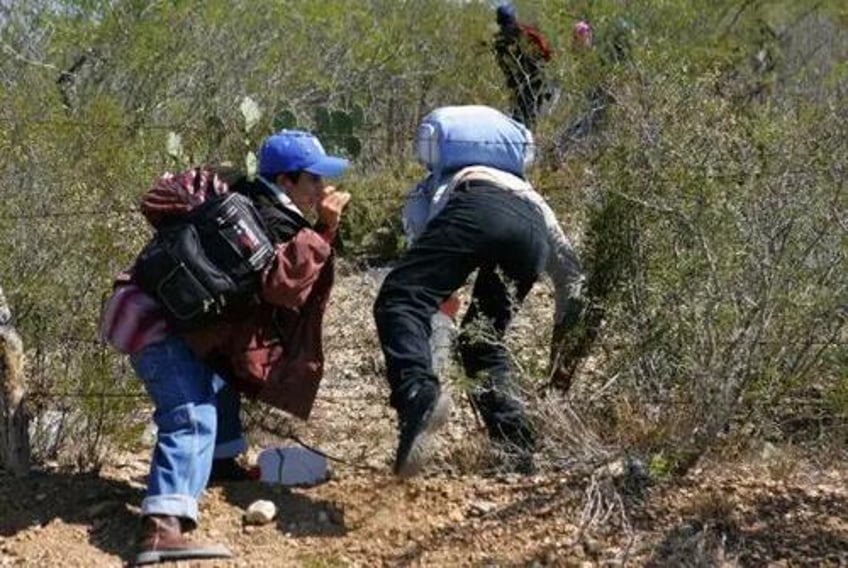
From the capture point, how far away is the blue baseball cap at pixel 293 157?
Result: 14.2 ft

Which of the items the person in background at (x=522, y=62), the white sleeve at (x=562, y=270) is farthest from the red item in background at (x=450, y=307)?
the person in background at (x=522, y=62)

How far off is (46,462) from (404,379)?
1.29m

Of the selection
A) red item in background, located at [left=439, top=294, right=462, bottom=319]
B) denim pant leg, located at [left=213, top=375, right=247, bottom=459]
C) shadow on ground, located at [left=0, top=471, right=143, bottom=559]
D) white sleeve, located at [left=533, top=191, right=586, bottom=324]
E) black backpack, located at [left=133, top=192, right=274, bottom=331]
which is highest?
black backpack, located at [left=133, top=192, right=274, bottom=331]

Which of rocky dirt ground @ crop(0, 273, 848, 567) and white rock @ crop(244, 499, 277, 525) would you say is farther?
white rock @ crop(244, 499, 277, 525)

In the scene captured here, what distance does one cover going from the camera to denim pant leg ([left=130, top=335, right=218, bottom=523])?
Result: 3998 millimetres

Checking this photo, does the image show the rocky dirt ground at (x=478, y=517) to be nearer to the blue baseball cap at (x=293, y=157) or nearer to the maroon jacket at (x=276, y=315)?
the maroon jacket at (x=276, y=315)

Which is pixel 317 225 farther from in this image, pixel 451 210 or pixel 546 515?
pixel 546 515

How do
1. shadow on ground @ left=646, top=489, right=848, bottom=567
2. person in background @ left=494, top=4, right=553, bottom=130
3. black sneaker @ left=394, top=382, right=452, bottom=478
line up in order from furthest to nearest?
1. person in background @ left=494, top=4, right=553, bottom=130
2. black sneaker @ left=394, top=382, right=452, bottom=478
3. shadow on ground @ left=646, top=489, right=848, bottom=567

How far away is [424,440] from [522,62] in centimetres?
634

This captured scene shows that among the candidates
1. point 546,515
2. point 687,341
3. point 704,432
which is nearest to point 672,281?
point 687,341

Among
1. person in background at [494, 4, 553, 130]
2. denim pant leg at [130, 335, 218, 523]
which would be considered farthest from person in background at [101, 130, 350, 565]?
person in background at [494, 4, 553, 130]

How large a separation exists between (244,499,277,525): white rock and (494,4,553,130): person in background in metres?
4.83

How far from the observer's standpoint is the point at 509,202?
14.7 feet

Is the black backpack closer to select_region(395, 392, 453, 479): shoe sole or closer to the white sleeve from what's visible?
select_region(395, 392, 453, 479): shoe sole
